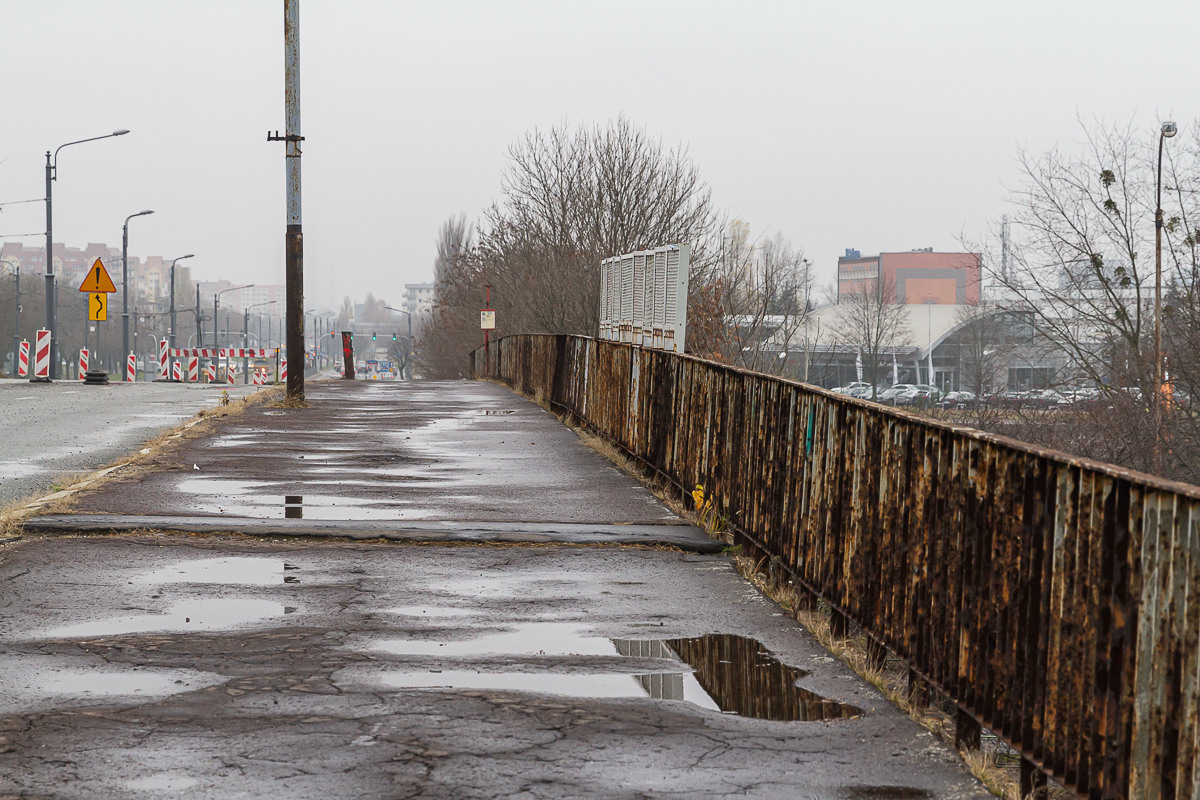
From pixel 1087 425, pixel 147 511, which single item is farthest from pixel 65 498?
pixel 1087 425

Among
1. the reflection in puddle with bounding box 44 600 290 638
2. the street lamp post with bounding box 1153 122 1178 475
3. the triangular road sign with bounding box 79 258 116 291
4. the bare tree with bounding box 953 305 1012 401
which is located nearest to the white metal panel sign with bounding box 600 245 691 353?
the reflection in puddle with bounding box 44 600 290 638

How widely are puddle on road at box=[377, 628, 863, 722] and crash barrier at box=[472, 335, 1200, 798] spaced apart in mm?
465

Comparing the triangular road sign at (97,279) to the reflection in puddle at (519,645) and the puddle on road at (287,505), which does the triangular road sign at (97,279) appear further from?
the reflection in puddle at (519,645)

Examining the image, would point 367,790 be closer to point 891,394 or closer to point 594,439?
point 594,439

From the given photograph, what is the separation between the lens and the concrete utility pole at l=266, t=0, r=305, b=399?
2184 centimetres

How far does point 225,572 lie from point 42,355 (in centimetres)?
2904

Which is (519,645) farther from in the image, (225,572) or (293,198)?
(293,198)

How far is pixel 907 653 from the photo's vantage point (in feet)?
18.4

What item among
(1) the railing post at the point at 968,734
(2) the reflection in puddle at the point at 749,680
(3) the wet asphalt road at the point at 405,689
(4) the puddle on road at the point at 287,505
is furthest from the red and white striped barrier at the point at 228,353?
(1) the railing post at the point at 968,734

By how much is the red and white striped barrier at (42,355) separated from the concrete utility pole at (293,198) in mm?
14377

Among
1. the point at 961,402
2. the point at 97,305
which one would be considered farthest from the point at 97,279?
the point at 961,402

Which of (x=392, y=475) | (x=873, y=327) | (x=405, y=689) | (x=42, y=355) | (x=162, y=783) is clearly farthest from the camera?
(x=873, y=327)

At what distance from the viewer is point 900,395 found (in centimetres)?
10375

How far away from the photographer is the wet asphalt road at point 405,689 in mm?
4457
